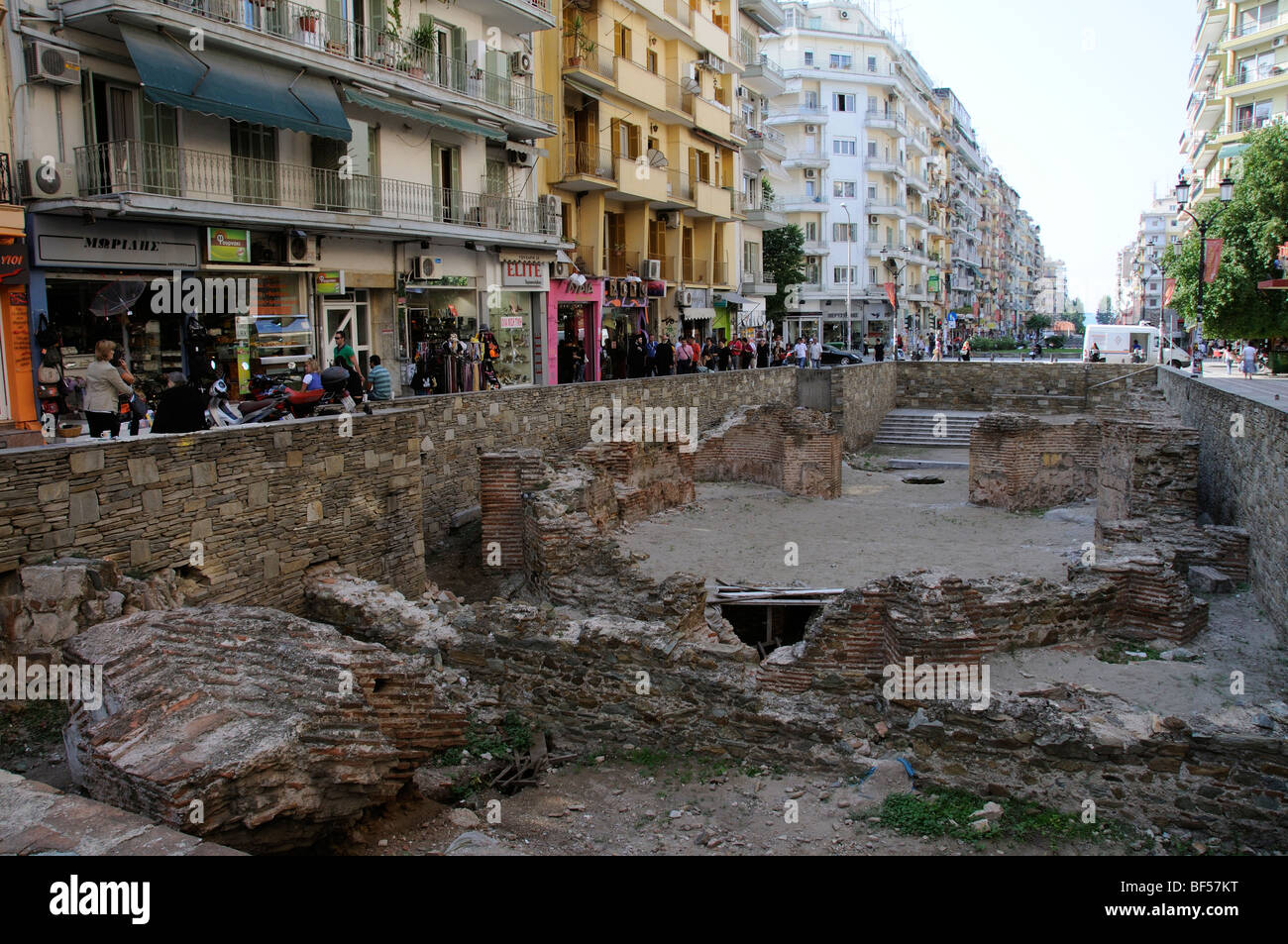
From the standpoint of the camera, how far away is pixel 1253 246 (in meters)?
30.5

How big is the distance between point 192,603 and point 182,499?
0.90 meters

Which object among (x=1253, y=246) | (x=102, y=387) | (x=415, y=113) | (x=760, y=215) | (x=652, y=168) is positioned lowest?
(x=102, y=387)

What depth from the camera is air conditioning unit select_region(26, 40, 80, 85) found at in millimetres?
14492

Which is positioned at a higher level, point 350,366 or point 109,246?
point 109,246

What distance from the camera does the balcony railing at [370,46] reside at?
56.7ft

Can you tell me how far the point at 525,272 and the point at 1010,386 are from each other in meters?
19.3

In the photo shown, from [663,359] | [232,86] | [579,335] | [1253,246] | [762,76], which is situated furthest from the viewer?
[762,76]

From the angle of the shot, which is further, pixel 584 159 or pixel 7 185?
pixel 584 159

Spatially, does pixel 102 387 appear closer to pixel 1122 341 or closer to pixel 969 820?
pixel 969 820

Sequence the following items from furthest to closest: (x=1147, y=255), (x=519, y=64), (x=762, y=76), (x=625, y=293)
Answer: (x=1147, y=255) → (x=762, y=76) → (x=625, y=293) → (x=519, y=64)

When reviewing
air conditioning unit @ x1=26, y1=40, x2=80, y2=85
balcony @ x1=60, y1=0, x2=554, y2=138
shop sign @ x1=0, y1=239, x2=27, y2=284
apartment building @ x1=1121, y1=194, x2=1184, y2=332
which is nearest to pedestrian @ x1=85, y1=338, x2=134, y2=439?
shop sign @ x1=0, y1=239, x2=27, y2=284

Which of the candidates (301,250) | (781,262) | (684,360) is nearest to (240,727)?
(301,250)

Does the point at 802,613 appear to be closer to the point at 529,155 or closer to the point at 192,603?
the point at 192,603

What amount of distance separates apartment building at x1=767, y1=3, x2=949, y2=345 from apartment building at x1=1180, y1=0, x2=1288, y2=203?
1749cm
